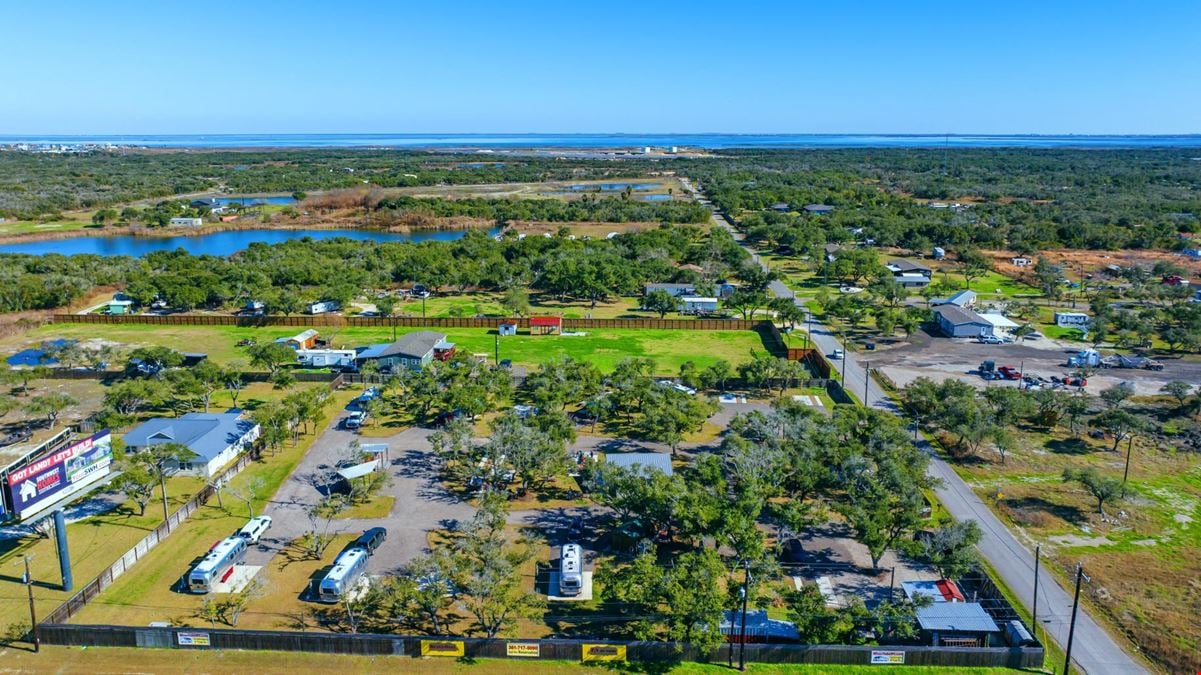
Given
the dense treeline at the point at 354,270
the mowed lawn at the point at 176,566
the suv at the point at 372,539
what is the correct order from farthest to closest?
the dense treeline at the point at 354,270
the suv at the point at 372,539
the mowed lawn at the point at 176,566

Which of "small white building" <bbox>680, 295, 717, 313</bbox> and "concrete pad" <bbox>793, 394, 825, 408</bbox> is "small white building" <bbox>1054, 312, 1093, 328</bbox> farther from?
"concrete pad" <bbox>793, 394, 825, 408</bbox>

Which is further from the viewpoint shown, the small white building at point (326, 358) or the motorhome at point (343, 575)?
the small white building at point (326, 358)

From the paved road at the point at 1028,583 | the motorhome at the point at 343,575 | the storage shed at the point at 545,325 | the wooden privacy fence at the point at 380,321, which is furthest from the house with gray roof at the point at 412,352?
the paved road at the point at 1028,583

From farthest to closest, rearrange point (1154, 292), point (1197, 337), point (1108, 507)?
point (1154, 292) < point (1197, 337) < point (1108, 507)

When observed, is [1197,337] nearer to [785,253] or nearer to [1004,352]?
[1004,352]

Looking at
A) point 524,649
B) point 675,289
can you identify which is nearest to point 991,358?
point 675,289

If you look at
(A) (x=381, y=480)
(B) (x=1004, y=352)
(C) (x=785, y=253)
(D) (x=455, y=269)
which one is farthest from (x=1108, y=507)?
(C) (x=785, y=253)

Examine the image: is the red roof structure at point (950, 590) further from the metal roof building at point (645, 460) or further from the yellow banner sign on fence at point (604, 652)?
the metal roof building at point (645, 460)
